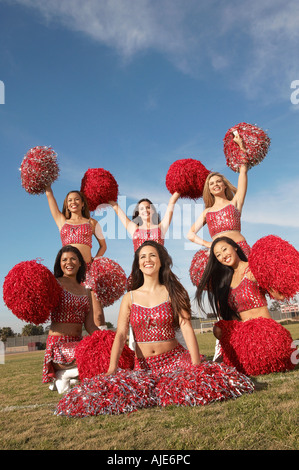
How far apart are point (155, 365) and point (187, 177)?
3103 millimetres

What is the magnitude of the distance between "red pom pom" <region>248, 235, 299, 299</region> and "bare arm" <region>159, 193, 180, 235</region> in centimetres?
166

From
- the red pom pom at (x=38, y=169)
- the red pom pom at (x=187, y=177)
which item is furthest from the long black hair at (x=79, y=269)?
the red pom pom at (x=187, y=177)

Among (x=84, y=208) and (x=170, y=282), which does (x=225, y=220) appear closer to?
(x=170, y=282)

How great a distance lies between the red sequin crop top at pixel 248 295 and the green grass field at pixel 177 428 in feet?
4.51

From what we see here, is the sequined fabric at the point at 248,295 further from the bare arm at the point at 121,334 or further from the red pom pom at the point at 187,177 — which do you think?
the red pom pom at the point at 187,177

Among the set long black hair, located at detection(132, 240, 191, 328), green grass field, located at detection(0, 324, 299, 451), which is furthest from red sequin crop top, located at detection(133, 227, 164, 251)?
green grass field, located at detection(0, 324, 299, 451)

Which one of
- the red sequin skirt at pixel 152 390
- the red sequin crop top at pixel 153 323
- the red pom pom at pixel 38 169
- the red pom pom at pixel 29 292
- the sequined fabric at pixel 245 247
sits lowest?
the red sequin skirt at pixel 152 390

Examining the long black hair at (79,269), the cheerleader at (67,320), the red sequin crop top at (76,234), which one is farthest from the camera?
the red sequin crop top at (76,234)

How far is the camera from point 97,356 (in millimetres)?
4223

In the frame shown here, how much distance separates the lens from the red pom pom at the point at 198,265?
5383mm

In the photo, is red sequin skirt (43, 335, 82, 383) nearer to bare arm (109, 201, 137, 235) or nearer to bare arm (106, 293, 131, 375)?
bare arm (106, 293, 131, 375)

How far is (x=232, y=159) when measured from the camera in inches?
231

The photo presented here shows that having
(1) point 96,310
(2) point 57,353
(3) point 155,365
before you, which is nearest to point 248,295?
(3) point 155,365
